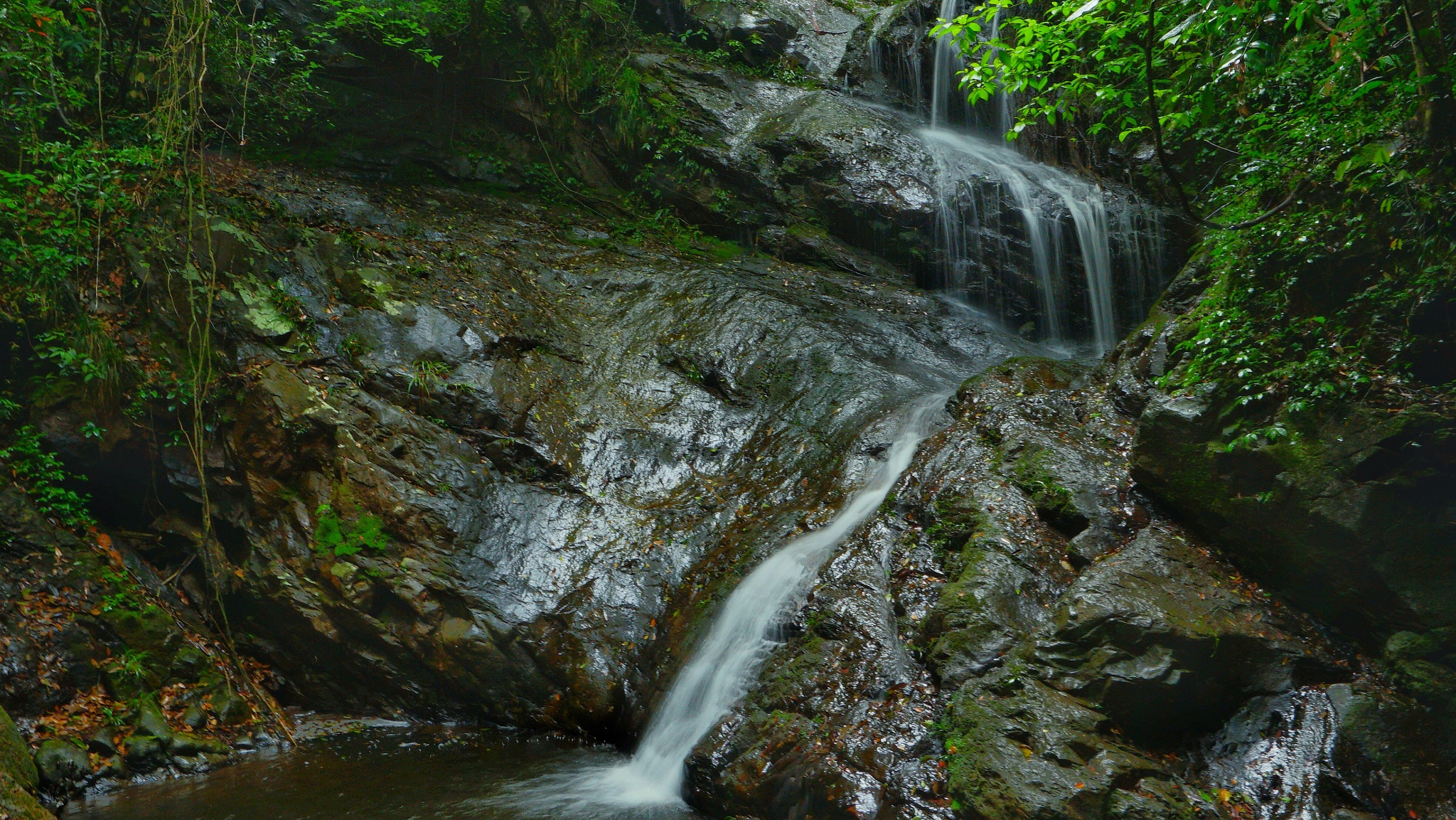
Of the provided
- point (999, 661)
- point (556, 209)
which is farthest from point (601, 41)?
point (999, 661)

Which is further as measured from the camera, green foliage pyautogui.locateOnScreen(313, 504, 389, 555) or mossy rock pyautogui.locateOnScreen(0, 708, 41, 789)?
green foliage pyautogui.locateOnScreen(313, 504, 389, 555)

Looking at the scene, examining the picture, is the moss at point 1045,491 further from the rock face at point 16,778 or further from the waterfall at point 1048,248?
the rock face at point 16,778

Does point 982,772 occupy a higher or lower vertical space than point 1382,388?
lower

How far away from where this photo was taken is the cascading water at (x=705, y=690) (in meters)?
5.16

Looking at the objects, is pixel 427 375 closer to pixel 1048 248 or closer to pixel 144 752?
pixel 144 752

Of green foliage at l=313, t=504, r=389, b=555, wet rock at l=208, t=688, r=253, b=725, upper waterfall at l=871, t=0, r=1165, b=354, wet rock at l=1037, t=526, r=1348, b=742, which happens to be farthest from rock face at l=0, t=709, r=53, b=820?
upper waterfall at l=871, t=0, r=1165, b=354

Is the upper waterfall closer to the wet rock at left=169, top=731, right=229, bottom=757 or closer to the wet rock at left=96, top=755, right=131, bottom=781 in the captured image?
the wet rock at left=169, top=731, right=229, bottom=757

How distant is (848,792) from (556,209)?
9225 mm

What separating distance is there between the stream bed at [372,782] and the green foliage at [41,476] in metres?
2.45

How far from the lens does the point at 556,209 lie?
37.2 ft

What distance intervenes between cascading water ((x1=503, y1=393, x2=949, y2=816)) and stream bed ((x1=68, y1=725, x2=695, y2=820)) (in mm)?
152

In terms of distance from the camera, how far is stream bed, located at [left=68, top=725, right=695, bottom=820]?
488cm

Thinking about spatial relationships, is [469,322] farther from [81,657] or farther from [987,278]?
[987,278]

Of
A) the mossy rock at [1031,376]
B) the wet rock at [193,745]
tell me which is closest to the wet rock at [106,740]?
the wet rock at [193,745]
